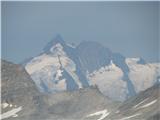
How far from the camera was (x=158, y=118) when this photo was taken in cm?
19025
